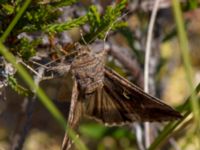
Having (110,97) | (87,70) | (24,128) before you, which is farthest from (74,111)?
(24,128)

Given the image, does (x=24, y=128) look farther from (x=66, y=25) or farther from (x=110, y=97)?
(x=66, y=25)

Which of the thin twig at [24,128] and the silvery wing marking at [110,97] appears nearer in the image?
the silvery wing marking at [110,97]

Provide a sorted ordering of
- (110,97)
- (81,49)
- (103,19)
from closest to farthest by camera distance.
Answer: (103,19) → (81,49) → (110,97)

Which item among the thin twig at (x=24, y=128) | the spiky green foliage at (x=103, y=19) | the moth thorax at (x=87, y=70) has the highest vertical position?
the spiky green foliage at (x=103, y=19)

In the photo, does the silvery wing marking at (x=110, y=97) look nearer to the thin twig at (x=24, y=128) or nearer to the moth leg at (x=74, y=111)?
the moth leg at (x=74, y=111)

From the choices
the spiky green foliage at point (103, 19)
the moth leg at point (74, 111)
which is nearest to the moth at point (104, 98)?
the moth leg at point (74, 111)

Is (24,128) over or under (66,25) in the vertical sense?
under

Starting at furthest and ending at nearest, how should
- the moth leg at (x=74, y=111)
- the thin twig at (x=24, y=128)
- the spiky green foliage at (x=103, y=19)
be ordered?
the thin twig at (x=24, y=128), the moth leg at (x=74, y=111), the spiky green foliage at (x=103, y=19)
